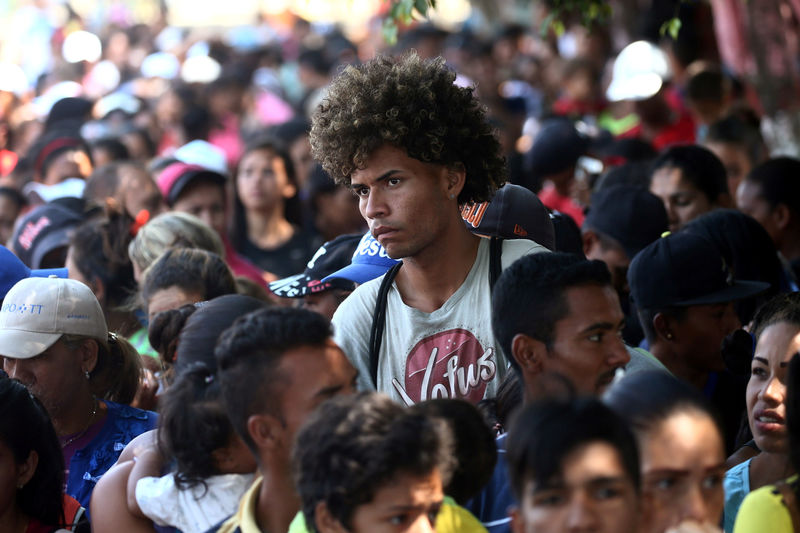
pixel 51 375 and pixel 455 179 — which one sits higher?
pixel 455 179

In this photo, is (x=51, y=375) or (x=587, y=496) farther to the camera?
(x=51, y=375)

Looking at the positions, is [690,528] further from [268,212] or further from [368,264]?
[268,212]

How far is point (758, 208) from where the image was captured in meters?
6.44

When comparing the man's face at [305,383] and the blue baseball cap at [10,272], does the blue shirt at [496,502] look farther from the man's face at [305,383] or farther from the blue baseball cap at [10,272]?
the blue baseball cap at [10,272]

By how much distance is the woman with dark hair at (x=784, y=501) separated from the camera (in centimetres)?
288

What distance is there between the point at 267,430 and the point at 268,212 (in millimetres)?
5393

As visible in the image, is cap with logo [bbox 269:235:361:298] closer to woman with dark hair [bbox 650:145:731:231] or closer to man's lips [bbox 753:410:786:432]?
man's lips [bbox 753:410:786:432]

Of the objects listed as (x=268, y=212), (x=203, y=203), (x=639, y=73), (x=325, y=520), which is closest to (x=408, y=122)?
(x=325, y=520)

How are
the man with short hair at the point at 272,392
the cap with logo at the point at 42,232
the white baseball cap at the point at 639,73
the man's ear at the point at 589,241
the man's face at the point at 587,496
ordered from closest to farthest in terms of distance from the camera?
the man's face at the point at 587,496, the man with short hair at the point at 272,392, the man's ear at the point at 589,241, the cap with logo at the point at 42,232, the white baseball cap at the point at 639,73

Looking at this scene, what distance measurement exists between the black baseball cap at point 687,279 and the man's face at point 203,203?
3586 mm

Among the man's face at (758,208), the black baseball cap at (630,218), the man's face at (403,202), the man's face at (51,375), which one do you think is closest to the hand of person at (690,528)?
the man's face at (403,202)

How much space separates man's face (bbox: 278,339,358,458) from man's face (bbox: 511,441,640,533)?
791mm

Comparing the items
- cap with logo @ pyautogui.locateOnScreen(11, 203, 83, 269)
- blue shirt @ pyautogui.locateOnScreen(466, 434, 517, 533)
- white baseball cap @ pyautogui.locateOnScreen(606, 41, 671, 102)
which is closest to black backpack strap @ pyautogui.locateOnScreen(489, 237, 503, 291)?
blue shirt @ pyautogui.locateOnScreen(466, 434, 517, 533)

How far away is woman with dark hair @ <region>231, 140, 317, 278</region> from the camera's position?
8211mm
